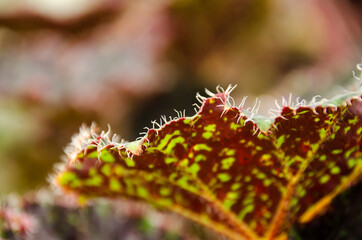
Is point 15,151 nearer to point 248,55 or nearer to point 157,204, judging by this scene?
point 248,55

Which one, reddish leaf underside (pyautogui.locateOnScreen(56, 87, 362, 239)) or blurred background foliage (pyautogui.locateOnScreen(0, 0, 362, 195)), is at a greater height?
blurred background foliage (pyautogui.locateOnScreen(0, 0, 362, 195))

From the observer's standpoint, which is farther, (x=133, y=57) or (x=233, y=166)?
(x=133, y=57)

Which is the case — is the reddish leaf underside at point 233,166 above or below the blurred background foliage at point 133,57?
below

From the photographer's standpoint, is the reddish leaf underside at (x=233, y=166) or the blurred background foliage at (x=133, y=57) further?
the blurred background foliage at (x=133, y=57)

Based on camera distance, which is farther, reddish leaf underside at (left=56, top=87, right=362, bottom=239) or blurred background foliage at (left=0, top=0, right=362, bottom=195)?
blurred background foliage at (left=0, top=0, right=362, bottom=195)
